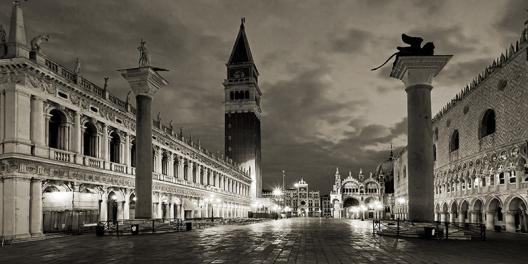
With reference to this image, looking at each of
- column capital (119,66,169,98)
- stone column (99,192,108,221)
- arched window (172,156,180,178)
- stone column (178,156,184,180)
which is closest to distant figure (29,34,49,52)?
column capital (119,66,169,98)

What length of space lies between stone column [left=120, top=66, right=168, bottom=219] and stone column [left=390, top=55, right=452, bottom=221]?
49.1ft

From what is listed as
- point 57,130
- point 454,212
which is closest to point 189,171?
point 57,130

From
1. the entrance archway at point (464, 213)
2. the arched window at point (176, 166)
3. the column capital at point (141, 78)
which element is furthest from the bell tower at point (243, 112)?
the column capital at point (141, 78)

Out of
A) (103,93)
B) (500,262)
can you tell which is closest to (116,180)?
(103,93)

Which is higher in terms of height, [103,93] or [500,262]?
[103,93]

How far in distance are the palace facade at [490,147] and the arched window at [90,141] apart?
32.5 meters

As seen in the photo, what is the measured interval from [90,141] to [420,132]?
2429 cm

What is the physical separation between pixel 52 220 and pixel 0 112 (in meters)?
8.31

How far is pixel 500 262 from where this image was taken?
15.3m

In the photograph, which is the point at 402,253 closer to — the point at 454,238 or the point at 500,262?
the point at 500,262

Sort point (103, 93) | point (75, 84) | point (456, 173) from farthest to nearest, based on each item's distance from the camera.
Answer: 1. point (456, 173)
2. point (103, 93)
3. point (75, 84)

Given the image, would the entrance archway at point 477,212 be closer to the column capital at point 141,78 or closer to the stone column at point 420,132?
the stone column at point 420,132

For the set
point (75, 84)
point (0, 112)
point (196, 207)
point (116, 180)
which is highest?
point (75, 84)

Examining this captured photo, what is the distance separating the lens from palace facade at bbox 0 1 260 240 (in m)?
27.2
